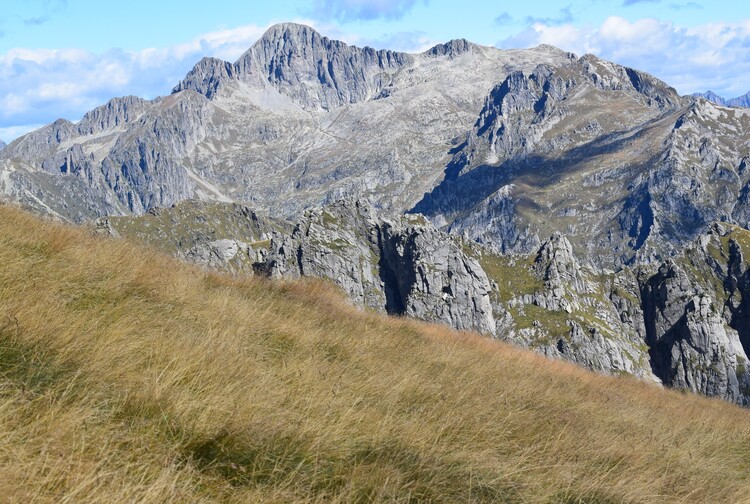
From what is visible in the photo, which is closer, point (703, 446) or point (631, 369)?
point (703, 446)

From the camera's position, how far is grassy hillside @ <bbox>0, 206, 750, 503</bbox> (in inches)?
172

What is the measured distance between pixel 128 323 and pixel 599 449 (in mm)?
6224

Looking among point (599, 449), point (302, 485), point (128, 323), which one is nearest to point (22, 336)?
point (128, 323)

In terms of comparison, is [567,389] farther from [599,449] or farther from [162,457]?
[162,457]

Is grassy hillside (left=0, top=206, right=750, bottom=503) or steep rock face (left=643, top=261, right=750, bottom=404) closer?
grassy hillside (left=0, top=206, right=750, bottom=503)

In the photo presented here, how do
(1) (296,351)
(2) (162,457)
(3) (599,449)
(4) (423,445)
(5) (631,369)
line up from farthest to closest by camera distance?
(5) (631,369), (1) (296,351), (3) (599,449), (4) (423,445), (2) (162,457)

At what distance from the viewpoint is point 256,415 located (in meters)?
5.57

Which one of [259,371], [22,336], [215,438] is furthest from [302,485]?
[22,336]

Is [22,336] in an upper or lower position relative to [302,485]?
upper

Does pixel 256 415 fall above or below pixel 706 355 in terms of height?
above

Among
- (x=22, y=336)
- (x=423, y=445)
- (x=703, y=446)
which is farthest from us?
(x=703, y=446)

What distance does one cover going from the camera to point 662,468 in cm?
754

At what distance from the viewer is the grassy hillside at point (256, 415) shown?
437 centimetres

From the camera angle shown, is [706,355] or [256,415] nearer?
[256,415]
